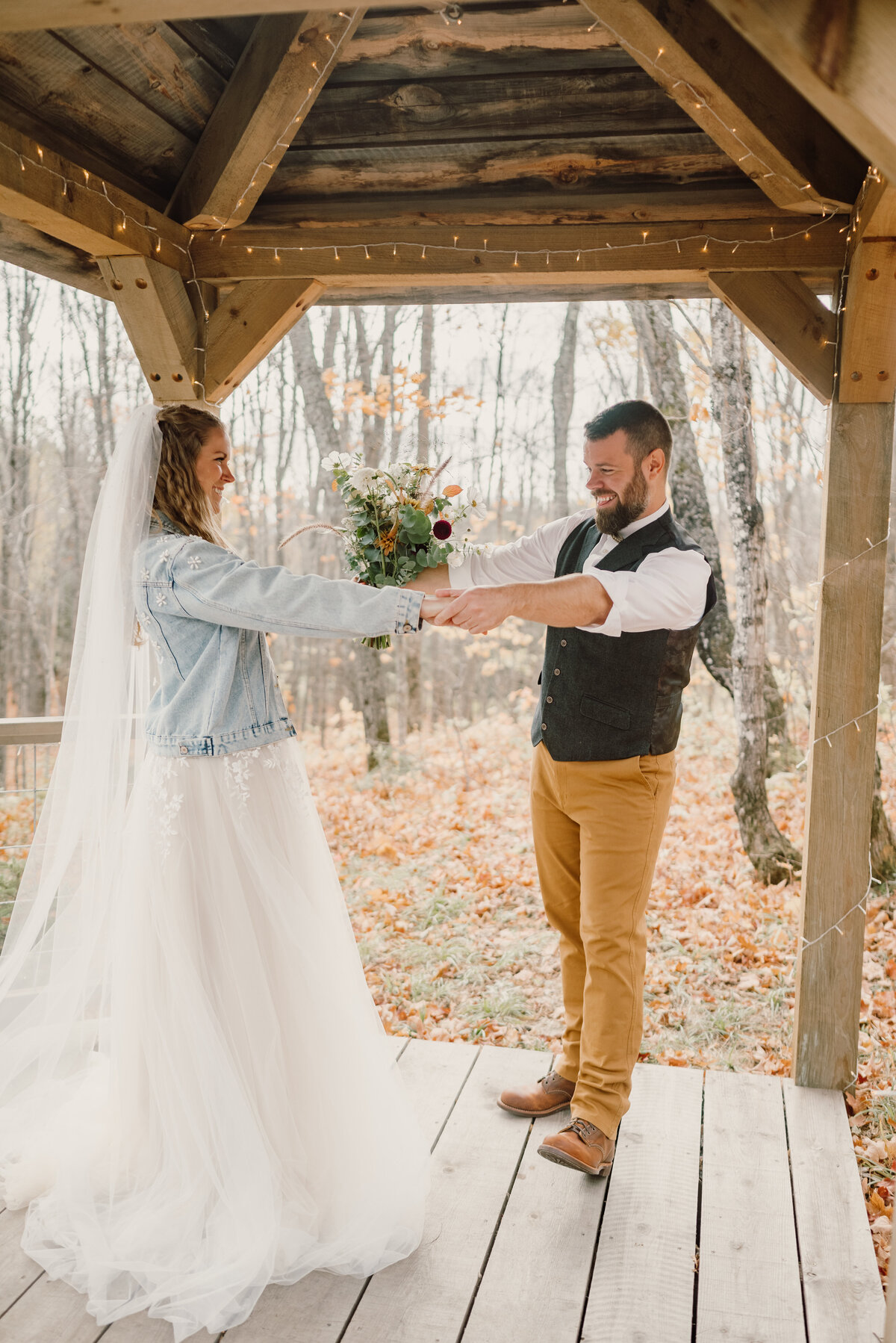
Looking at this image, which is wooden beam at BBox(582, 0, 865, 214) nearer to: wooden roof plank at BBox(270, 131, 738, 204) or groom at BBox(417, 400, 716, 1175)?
wooden roof plank at BBox(270, 131, 738, 204)

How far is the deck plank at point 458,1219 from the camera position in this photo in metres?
2.33

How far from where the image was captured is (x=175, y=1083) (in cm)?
253

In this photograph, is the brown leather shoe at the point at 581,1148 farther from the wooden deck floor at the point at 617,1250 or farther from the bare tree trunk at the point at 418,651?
the bare tree trunk at the point at 418,651

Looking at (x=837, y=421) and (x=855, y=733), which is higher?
(x=837, y=421)

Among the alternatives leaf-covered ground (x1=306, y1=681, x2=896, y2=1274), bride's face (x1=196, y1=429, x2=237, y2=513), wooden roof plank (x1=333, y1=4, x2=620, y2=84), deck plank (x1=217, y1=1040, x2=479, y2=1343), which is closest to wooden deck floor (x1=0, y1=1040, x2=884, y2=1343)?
deck plank (x1=217, y1=1040, x2=479, y2=1343)

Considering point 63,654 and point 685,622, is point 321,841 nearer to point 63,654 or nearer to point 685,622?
point 685,622

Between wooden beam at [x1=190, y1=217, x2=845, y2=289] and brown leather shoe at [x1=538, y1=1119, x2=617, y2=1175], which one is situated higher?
wooden beam at [x1=190, y1=217, x2=845, y2=289]

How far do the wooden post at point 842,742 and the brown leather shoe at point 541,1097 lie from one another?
0.86m

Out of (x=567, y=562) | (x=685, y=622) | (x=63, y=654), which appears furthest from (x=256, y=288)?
(x=63, y=654)

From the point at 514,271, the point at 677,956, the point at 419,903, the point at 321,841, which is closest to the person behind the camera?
the point at 321,841

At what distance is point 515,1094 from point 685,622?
1645mm

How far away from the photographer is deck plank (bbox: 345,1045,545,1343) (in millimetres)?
2326

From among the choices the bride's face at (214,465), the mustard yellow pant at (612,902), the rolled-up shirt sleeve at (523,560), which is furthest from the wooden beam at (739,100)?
the mustard yellow pant at (612,902)

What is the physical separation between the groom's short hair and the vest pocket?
71 centimetres
